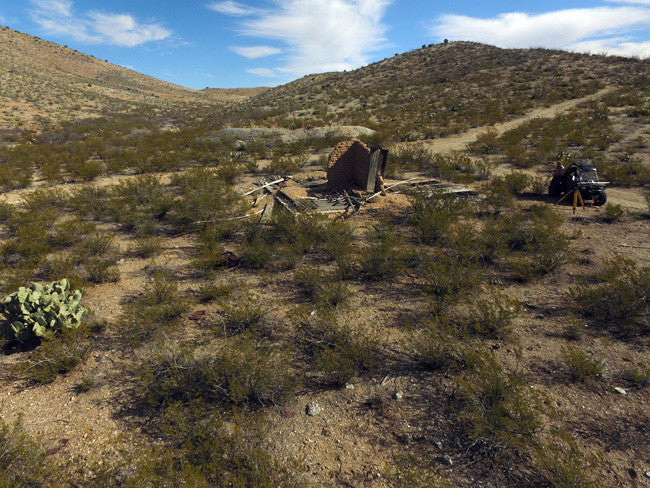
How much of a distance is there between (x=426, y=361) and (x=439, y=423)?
0.89 meters

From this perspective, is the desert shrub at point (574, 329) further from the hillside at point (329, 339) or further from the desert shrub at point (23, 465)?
the desert shrub at point (23, 465)

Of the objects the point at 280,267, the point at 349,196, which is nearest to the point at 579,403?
the point at 280,267

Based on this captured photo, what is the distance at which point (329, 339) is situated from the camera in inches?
191

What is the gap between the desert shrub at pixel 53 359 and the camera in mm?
4242

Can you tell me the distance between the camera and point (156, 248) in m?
7.75

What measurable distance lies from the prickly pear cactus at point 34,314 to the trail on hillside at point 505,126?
18.2 m

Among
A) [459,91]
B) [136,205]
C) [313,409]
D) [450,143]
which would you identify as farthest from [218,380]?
[459,91]

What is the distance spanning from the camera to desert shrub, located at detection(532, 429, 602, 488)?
111 inches

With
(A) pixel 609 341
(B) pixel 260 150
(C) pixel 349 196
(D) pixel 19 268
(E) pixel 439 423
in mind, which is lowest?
(E) pixel 439 423

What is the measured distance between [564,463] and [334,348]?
2.86m

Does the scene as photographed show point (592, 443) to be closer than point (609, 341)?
Yes

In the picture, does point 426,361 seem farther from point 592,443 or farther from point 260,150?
point 260,150

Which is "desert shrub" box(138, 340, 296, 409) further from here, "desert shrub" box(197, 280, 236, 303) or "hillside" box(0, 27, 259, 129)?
"hillside" box(0, 27, 259, 129)

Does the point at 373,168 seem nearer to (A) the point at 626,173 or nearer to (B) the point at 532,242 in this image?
(B) the point at 532,242
